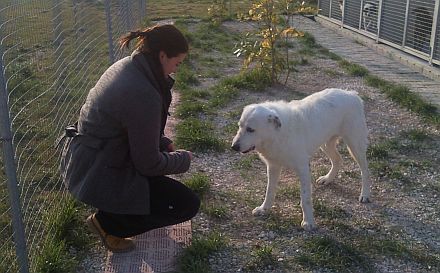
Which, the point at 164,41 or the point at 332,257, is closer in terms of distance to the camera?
the point at 164,41

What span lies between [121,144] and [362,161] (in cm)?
232

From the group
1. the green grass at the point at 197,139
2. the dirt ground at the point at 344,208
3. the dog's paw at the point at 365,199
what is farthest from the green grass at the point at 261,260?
the green grass at the point at 197,139

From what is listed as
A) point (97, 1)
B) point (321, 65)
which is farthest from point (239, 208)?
point (321, 65)

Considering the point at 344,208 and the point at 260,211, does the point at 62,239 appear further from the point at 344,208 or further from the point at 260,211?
the point at 344,208

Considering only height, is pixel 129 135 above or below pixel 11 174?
above

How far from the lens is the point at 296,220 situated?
4.40 meters

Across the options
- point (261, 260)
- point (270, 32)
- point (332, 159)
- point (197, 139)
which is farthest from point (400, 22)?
point (261, 260)

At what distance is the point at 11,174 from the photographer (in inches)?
118

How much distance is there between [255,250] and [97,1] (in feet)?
13.7

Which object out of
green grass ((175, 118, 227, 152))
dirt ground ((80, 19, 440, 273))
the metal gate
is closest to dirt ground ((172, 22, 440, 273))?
dirt ground ((80, 19, 440, 273))

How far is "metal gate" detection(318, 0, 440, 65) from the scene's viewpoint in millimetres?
9594

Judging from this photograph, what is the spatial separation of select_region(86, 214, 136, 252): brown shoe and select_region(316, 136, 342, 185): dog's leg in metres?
2.12

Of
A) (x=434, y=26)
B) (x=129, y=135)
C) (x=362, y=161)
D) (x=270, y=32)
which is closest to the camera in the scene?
(x=129, y=135)

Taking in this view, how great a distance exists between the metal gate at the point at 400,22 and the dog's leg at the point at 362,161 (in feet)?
18.0
